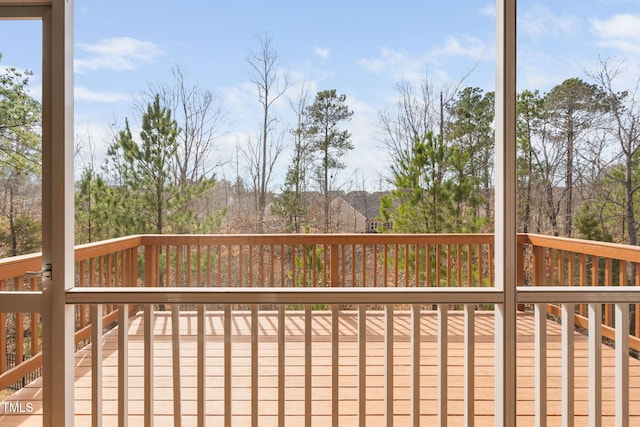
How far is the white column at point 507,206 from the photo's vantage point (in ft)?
5.62

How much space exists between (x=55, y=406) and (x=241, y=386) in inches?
41.0

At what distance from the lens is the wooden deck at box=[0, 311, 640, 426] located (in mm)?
2172

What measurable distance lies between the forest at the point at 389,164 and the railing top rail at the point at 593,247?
0.07 meters

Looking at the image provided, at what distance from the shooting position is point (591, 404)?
178 cm

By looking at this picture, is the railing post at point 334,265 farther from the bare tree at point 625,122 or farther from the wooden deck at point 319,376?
the bare tree at point 625,122

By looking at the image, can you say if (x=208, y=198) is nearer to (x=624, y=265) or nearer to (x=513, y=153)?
(x=513, y=153)

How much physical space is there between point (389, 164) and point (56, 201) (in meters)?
2.11

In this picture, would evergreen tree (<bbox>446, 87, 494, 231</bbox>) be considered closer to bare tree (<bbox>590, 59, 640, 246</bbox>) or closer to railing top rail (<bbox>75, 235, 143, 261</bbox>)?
bare tree (<bbox>590, 59, 640, 246</bbox>)

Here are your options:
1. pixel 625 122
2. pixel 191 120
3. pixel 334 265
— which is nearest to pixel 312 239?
pixel 334 265

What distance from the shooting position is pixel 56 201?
1.71 meters

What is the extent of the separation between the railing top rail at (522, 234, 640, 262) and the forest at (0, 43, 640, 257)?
0.22 ft

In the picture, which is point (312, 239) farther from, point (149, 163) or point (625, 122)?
A: point (625, 122)

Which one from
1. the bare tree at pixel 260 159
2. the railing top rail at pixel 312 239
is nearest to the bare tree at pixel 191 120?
the bare tree at pixel 260 159

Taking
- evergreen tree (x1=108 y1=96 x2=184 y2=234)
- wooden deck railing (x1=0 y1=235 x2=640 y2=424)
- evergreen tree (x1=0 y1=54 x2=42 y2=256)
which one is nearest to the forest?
evergreen tree (x1=108 y1=96 x2=184 y2=234)
